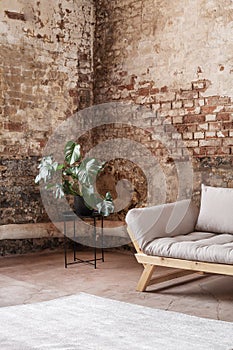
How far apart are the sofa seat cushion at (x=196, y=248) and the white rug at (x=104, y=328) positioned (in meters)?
0.57

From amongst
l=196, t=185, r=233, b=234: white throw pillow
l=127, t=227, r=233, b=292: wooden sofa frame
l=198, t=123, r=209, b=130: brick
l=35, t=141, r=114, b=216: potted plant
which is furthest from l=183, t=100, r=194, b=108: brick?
l=127, t=227, r=233, b=292: wooden sofa frame

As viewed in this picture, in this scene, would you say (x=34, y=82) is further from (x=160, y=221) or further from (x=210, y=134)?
(x=160, y=221)

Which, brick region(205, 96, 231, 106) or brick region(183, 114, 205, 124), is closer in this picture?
brick region(205, 96, 231, 106)

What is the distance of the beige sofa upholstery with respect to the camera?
169 inches

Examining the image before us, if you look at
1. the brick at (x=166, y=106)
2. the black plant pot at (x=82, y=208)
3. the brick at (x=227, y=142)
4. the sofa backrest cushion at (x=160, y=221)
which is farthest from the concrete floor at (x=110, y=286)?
the brick at (x=166, y=106)

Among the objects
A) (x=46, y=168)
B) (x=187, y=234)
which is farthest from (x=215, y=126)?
(x=46, y=168)

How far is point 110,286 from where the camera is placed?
4895 mm

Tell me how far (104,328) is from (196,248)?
116 centimetres

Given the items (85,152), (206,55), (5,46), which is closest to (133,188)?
(85,152)

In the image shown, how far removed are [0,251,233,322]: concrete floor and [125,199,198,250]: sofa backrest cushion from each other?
47 centimetres

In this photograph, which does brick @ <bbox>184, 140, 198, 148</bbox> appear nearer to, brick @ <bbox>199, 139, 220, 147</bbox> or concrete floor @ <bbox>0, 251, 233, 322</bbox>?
brick @ <bbox>199, 139, 220, 147</bbox>

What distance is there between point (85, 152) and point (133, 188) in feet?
2.82

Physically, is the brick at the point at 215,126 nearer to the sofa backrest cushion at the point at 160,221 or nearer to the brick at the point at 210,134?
the brick at the point at 210,134

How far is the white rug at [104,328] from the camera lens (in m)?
3.21
